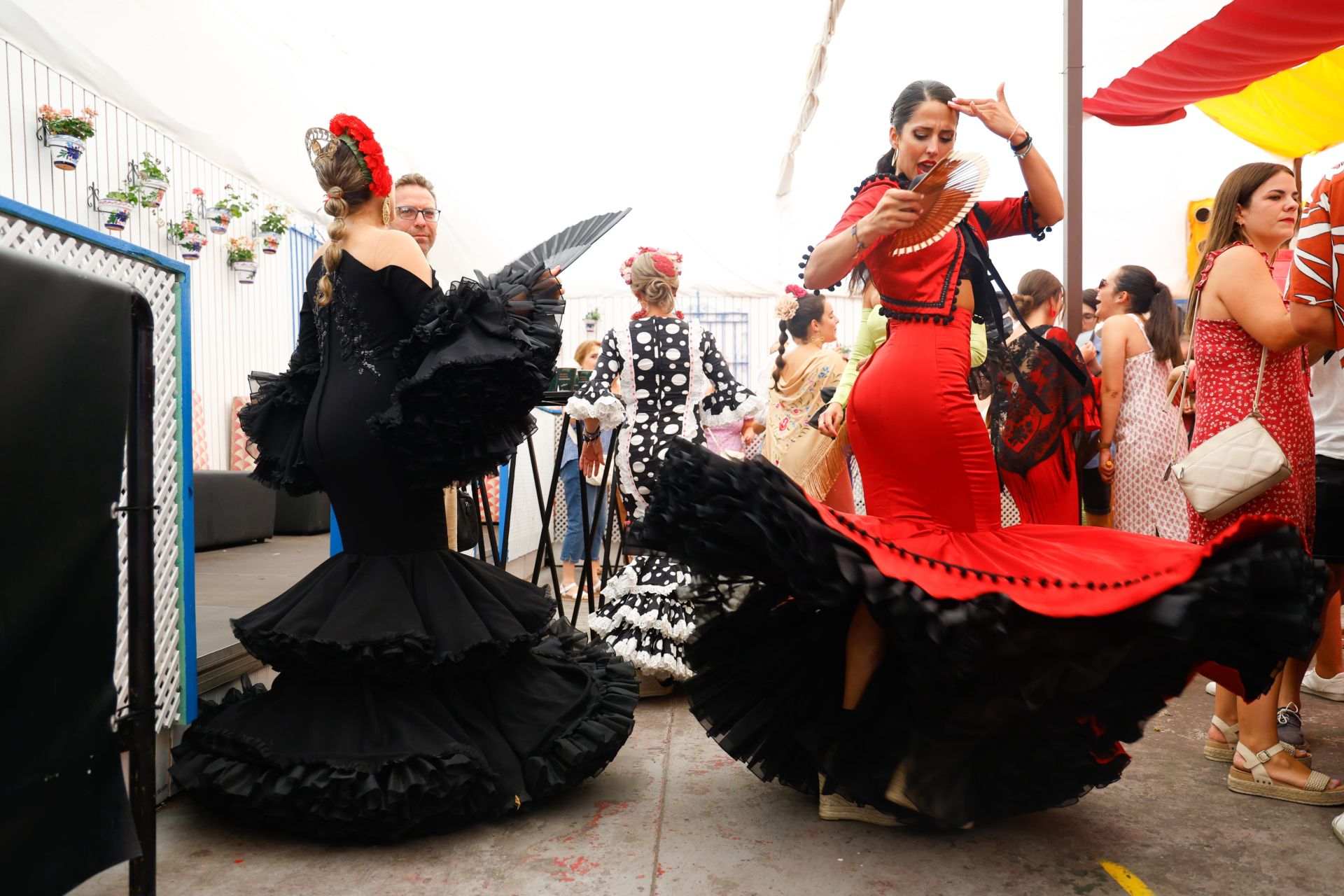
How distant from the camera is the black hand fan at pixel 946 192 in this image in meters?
2.42

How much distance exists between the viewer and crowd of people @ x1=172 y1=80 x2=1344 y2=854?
6.73 feet

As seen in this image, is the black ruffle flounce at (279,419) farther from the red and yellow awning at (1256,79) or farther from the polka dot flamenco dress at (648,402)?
the red and yellow awning at (1256,79)

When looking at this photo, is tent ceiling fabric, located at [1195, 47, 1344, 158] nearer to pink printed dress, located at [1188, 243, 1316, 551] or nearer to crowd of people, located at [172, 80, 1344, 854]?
crowd of people, located at [172, 80, 1344, 854]

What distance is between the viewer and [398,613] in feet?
8.35

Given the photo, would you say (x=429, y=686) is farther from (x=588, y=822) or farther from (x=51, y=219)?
(x=51, y=219)

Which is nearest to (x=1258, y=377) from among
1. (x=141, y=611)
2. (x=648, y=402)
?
(x=648, y=402)

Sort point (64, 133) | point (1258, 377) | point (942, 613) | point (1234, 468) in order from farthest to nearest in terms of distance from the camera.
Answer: point (64, 133), point (1258, 377), point (1234, 468), point (942, 613)

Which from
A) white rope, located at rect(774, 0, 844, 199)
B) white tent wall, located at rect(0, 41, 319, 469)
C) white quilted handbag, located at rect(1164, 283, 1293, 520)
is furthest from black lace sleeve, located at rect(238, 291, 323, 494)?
white rope, located at rect(774, 0, 844, 199)

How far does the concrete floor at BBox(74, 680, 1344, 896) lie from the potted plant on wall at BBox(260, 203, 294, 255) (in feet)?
24.7

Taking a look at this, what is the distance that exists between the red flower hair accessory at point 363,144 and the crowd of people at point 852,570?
0.01m

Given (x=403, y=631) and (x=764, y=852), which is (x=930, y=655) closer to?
(x=764, y=852)

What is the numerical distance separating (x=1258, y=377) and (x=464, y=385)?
2378mm

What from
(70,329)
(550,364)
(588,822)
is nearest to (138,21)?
(550,364)

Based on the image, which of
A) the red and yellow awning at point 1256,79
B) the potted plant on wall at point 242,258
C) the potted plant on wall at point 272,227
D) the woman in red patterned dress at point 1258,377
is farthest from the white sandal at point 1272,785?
the potted plant on wall at point 272,227
